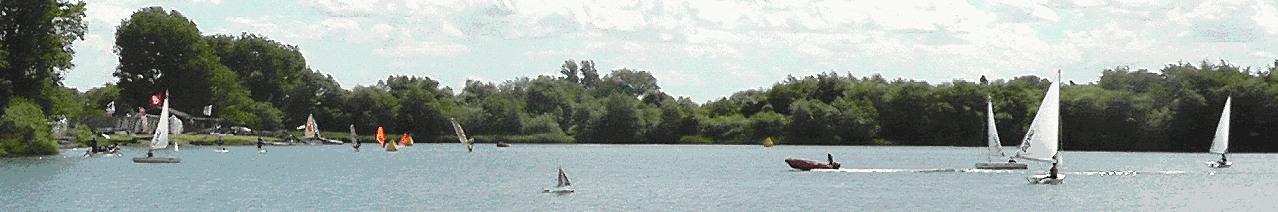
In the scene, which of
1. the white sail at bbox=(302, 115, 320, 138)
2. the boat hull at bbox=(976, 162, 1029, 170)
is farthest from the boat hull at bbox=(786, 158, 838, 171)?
the white sail at bbox=(302, 115, 320, 138)

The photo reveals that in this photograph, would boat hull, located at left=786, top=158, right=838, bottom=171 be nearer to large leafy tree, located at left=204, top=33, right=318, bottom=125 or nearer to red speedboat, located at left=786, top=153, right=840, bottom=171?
red speedboat, located at left=786, top=153, right=840, bottom=171

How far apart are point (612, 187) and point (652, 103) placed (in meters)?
123

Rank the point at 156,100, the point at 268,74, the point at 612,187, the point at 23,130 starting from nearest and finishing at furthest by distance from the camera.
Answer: the point at 612,187, the point at 23,130, the point at 156,100, the point at 268,74

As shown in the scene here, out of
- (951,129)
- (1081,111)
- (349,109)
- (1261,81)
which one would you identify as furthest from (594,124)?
(1261,81)

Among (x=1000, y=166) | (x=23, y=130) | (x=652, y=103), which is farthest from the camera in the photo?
(x=652, y=103)

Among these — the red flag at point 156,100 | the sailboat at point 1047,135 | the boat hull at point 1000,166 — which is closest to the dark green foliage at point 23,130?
the red flag at point 156,100

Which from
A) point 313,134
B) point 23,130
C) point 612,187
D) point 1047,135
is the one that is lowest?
point 612,187

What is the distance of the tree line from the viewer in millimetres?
110062

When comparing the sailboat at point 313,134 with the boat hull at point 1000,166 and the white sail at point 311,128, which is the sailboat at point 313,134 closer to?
the white sail at point 311,128

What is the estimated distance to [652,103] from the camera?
181 m

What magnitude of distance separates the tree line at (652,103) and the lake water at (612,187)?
60.4ft

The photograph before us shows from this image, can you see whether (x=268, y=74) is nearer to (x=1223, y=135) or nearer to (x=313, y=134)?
(x=313, y=134)

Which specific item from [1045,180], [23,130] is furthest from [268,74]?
[1045,180]

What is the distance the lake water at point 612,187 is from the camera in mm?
48312
